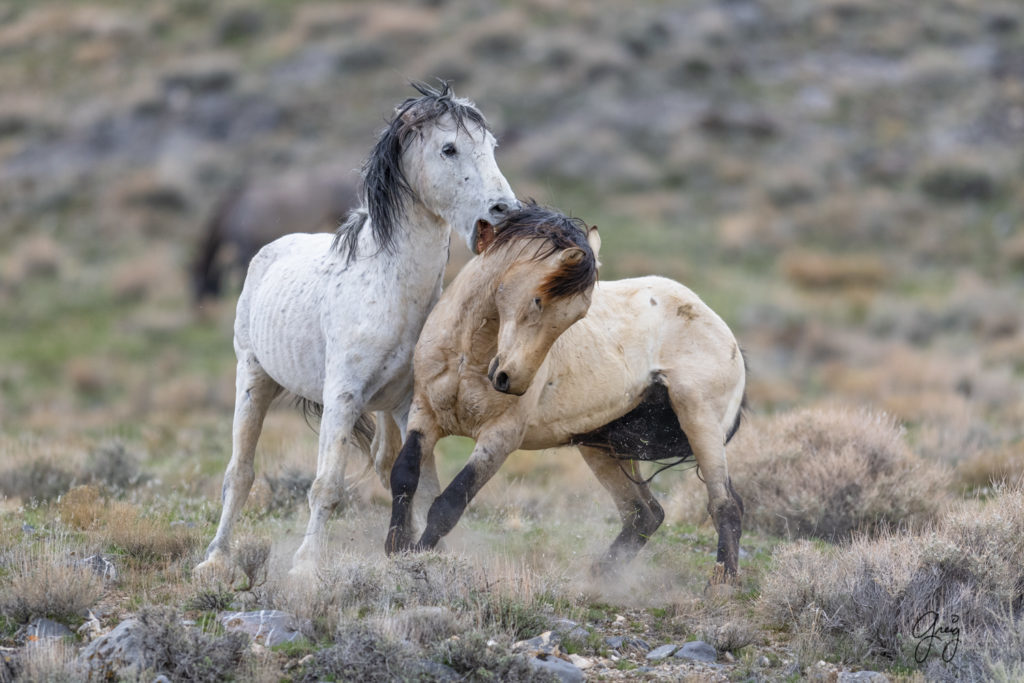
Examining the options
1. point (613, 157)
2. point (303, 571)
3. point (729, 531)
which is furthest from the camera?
point (613, 157)

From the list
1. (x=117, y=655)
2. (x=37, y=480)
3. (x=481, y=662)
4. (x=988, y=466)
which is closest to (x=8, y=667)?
(x=117, y=655)

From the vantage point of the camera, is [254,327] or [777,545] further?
[777,545]

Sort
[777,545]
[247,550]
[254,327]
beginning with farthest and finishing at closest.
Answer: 1. [777,545]
2. [254,327]
3. [247,550]

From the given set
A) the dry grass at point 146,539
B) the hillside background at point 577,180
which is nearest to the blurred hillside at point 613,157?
the hillside background at point 577,180

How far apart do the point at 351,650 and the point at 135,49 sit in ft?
101

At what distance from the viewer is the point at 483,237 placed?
219 inches

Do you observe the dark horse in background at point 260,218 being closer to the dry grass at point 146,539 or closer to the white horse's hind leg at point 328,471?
the dry grass at point 146,539

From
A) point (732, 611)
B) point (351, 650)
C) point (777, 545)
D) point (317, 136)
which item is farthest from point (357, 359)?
point (317, 136)

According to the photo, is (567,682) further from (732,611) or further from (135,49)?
(135,49)

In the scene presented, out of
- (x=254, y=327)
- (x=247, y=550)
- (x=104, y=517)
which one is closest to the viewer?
Result: (x=247, y=550)

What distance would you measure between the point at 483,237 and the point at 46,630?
2703 mm

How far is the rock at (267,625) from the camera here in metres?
4.85

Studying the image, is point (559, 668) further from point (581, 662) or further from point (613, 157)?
point (613, 157)

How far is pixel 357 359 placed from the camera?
567 centimetres
